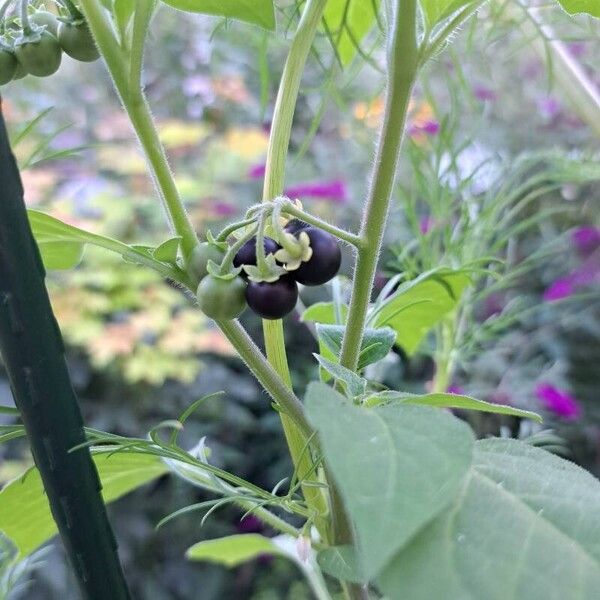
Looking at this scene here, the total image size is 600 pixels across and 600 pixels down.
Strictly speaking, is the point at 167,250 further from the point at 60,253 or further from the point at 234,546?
the point at 234,546

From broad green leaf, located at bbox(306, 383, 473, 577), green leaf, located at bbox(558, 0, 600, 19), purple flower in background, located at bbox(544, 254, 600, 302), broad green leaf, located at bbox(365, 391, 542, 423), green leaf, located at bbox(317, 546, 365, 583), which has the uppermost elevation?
green leaf, located at bbox(558, 0, 600, 19)

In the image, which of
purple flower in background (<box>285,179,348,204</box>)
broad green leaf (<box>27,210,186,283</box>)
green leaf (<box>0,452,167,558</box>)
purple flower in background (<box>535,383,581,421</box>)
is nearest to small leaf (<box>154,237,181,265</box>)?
broad green leaf (<box>27,210,186,283</box>)

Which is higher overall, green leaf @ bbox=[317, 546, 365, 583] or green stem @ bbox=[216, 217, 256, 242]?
green stem @ bbox=[216, 217, 256, 242]

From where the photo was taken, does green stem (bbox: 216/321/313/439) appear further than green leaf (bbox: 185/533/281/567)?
No

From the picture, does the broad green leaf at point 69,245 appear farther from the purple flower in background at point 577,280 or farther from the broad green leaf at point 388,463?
the purple flower in background at point 577,280

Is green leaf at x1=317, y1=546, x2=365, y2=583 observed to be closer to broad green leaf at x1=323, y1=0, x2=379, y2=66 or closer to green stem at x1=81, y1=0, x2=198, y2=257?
green stem at x1=81, y1=0, x2=198, y2=257

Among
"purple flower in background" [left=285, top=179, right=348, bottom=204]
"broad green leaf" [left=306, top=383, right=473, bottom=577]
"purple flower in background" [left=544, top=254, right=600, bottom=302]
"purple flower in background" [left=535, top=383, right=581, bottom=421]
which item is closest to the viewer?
"broad green leaf" [left=306, top=383, right=473, bottom=577]

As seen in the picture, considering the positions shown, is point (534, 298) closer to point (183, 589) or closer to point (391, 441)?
point (183, 589)
